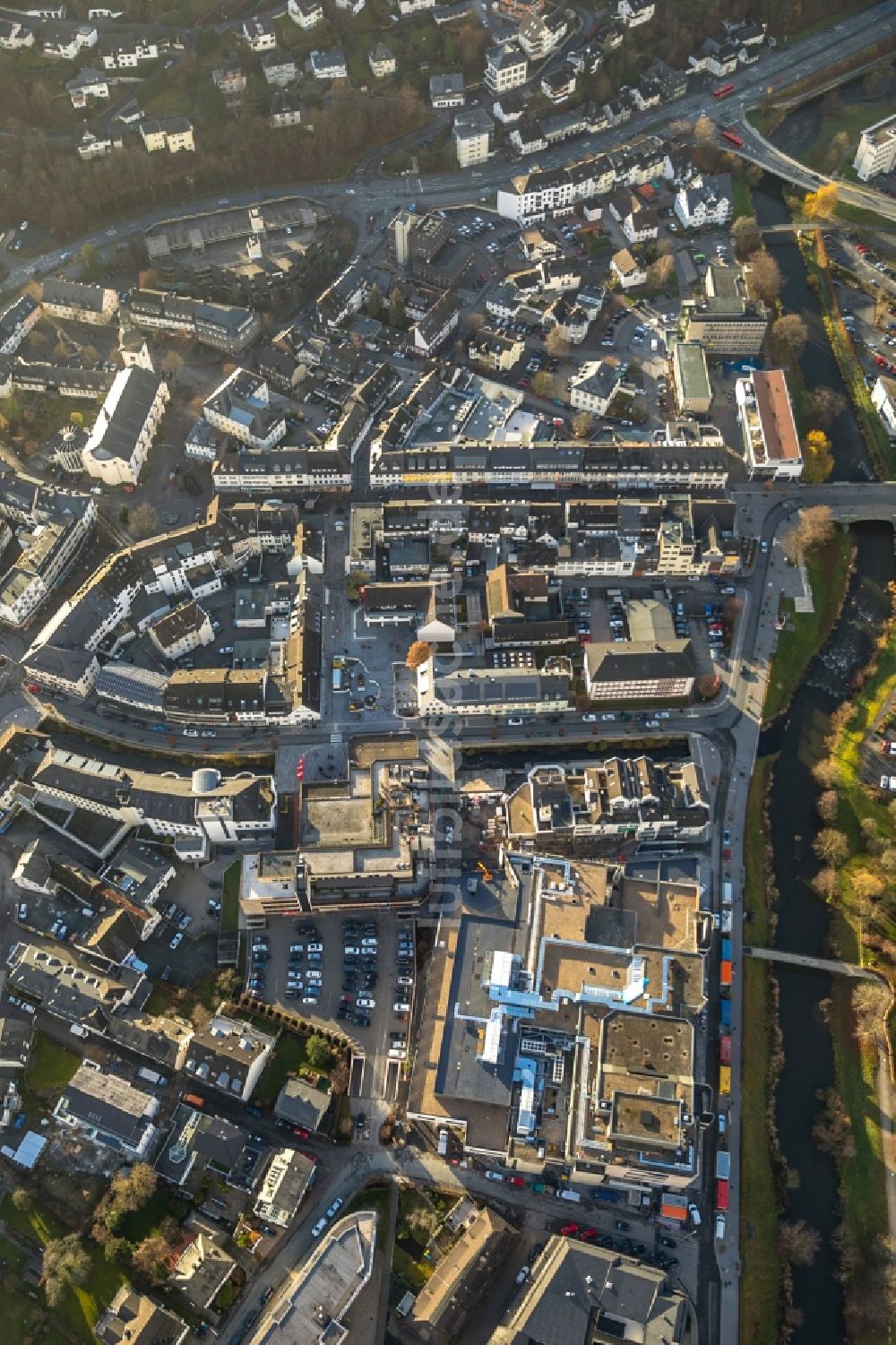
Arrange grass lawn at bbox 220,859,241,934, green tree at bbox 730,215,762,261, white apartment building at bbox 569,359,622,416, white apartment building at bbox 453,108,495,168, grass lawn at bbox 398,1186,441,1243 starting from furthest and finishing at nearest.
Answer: white apartment building at bbox 453,108,495,168 → green tree at bbox 730,215,762,261 → white apartment building at bbox 569,359,622,416 → grass lawn at bbox 220,859,241,934 → grass lawn at bbox 398,1186,441,1243

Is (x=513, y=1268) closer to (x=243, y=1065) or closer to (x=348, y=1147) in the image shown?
(x=348, y=1147)

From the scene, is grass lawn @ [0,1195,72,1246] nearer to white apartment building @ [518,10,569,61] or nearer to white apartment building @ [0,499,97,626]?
white apartment building @ [0,499,97,626]

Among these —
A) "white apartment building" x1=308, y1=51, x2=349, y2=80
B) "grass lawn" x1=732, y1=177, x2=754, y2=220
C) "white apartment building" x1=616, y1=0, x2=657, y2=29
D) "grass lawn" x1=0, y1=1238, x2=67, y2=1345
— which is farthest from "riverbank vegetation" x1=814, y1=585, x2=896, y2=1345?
"white apartment building" x1=308, y1=51, x2=349, y2=80

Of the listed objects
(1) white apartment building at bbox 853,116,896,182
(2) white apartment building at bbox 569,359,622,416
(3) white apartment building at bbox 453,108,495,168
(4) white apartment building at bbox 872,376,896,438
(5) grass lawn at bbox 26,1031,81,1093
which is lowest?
(5) grass lawn at bbox 26,1031,81,1093

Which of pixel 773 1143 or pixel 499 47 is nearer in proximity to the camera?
pixel 773 1143

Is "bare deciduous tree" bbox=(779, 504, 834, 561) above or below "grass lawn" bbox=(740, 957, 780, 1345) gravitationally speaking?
above

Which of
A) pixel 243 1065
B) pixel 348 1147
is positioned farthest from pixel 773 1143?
pixel 243 1065

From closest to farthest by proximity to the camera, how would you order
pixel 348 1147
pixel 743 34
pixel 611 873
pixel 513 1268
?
1. pixel 513 1268
2. pixel 348 1147
3. pixel 611 873
4. pixel 743 34
